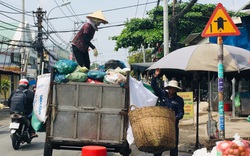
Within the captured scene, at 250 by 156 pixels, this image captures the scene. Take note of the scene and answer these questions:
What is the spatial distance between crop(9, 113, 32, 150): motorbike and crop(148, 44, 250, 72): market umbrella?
13.5ft

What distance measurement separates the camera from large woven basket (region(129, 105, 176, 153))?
5.64 metres

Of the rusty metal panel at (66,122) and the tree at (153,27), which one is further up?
the tree at (153,27)

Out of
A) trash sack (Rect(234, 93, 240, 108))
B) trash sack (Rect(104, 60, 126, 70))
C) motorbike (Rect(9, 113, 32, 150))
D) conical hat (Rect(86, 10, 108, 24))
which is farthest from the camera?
trash sack (Rect(234, 93, 240, 108))

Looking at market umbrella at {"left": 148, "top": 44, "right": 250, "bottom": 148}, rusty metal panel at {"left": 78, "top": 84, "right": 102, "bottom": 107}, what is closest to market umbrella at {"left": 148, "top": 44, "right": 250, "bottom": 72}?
market umbrella at {"left": 148, "top": 44, "right": 250, "bottom": 148}

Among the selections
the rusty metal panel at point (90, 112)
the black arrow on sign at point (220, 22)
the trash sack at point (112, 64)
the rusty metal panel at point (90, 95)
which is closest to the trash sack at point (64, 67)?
the rusty metal panel at point (90, 112)

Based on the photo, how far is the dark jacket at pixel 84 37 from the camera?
7844mm

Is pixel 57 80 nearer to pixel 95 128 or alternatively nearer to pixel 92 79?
pixel 92 79

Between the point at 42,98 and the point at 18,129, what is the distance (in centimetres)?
354

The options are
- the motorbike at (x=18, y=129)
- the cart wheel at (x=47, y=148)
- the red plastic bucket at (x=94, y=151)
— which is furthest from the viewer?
the motorbike at (x=18, y=129)

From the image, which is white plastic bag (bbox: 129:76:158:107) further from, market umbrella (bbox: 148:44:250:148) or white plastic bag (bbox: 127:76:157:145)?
market umbrella (bbox: 148:44:250:148)

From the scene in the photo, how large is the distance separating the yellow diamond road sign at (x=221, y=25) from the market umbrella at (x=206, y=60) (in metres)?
0.97

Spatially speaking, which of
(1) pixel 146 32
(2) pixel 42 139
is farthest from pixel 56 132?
(1) pixel 146 32

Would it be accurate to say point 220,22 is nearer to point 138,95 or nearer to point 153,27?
point 138,95

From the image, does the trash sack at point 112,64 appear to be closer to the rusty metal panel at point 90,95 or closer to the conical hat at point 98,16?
the conical hat at point 98,16
